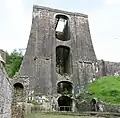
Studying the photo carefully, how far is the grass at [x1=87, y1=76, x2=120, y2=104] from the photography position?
22.3m

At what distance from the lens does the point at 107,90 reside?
948 inches

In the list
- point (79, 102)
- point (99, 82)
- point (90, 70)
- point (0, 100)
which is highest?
point (90, 70)

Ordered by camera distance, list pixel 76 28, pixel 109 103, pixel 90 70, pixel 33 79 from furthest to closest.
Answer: pixel 76 28 → pixel 90 70 → pixel 33 79 → pixel 109 103

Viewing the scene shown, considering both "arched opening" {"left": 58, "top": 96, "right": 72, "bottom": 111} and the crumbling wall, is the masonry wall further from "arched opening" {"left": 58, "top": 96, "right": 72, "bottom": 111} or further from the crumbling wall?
the crumbling wall

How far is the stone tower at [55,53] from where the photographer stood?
29.1 metres

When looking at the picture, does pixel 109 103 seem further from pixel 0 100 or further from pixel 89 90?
pixel 0 100

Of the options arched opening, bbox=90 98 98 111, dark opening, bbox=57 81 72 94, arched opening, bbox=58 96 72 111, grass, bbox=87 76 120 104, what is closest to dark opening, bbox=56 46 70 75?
dark opening, bbox=57 81 72 94

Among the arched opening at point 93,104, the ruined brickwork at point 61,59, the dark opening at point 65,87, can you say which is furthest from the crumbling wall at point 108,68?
the arched opening at point 93,104

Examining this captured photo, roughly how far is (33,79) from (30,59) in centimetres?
263

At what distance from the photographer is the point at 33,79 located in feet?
93.5

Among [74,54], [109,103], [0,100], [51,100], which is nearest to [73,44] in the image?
[74,54]

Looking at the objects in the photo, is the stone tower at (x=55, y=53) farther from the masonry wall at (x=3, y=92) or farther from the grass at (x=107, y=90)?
the masonry wall at (x=3, y=92)

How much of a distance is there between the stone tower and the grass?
11.8ft

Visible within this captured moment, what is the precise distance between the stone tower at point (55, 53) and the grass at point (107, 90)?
3.58 metres
